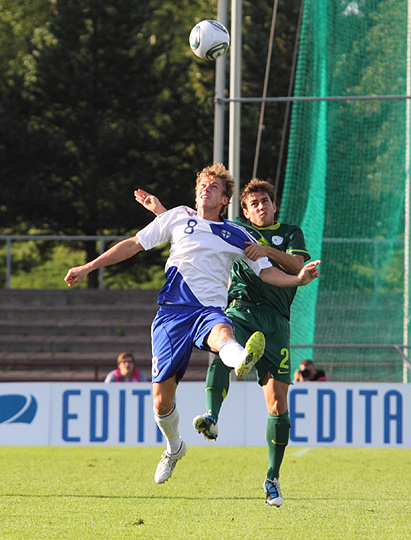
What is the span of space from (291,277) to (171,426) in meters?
1.37

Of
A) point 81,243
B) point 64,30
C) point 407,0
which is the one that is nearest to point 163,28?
point 64,30

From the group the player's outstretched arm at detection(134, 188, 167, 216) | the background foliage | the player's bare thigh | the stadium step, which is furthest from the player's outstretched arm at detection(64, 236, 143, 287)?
the background foliage

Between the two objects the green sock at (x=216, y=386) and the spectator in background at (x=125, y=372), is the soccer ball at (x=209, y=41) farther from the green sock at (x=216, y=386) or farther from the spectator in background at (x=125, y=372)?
the spectator in background at (x=125, y=372)

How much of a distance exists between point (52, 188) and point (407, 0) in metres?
13.1

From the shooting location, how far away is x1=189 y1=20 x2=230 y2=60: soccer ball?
9297 millimetres

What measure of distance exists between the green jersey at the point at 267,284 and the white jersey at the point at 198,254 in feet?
1.72

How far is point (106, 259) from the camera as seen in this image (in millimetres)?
6379

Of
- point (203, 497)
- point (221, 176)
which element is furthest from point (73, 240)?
point (221, 176)

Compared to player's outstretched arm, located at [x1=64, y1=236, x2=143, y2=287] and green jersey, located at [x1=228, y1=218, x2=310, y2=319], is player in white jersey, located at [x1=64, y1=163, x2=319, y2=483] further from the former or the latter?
green jersey, located at [x1=228, y1=218, x2=310, y2=319]

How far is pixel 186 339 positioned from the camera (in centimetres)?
636

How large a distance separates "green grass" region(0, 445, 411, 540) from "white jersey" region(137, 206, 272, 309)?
4.97ft

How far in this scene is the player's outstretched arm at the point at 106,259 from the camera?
622 cm

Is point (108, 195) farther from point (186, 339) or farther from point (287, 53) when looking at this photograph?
point (186, 339)

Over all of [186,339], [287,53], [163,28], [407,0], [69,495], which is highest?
[163,28]
